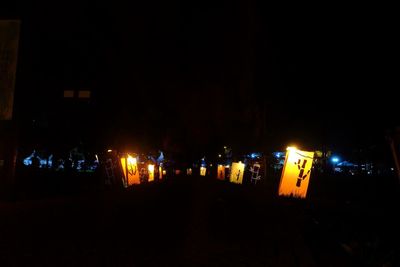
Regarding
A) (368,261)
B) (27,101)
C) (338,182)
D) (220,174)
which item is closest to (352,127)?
(338,182)

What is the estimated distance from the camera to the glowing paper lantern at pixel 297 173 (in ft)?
49.3

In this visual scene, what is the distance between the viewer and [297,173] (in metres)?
15.1

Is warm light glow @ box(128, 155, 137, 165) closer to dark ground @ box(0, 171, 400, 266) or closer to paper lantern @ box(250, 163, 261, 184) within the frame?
dark ground @ box(0, 171, 400, 266)

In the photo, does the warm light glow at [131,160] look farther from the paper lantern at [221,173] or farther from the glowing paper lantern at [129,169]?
the paper lantern at [221,173]

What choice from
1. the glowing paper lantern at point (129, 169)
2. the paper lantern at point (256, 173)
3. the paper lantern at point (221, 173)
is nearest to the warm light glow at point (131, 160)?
the glowing paper lantern at point (129, 169)

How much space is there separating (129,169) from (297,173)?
10.6 metres

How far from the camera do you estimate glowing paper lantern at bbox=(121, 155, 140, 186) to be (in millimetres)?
21828

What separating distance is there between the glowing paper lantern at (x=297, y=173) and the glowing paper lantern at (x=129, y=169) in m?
9.64

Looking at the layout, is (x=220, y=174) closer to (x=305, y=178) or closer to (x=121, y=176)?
(x=121, y=176)

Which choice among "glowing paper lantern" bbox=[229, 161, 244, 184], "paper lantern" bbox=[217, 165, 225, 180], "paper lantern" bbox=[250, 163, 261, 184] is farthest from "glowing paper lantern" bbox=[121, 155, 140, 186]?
"paper lantern" bbox=[217, 165, 225, 180]

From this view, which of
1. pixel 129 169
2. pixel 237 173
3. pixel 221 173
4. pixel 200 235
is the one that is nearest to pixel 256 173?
pixel 237 173

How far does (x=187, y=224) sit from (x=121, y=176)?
38.3 feet

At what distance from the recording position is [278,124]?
23250 millimetres

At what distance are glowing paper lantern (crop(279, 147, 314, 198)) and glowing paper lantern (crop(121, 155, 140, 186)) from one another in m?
9.64
